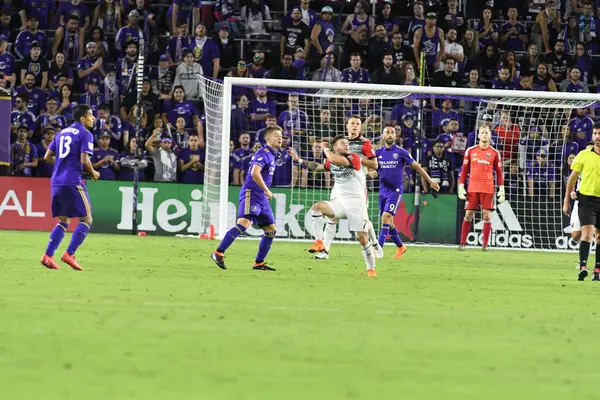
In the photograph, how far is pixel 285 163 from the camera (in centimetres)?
2344

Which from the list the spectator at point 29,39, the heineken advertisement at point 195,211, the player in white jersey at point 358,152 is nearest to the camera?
the player in white jersey at point 358,152

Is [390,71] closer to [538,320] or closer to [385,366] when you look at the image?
[538,320]

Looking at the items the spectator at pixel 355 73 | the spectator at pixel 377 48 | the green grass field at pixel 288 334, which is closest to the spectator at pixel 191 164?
the spectator at pixel 355 73

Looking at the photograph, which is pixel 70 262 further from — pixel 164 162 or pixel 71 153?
pixel 164 162

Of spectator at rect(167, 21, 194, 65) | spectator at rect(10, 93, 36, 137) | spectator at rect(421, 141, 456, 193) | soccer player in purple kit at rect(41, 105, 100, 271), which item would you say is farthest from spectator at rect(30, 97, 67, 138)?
soccer player in purple kit at rect(41, 105, 100, 271)

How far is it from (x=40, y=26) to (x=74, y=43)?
4.05 feet

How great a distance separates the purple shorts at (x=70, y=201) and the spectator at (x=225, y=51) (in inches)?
498

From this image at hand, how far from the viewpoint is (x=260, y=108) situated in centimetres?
2462

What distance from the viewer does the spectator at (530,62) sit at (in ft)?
86.2

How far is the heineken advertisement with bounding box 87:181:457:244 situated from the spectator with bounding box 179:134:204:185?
0.38 m

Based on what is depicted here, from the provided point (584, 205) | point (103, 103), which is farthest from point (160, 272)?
point (103, 103)

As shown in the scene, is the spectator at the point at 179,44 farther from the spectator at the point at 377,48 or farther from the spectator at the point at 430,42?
the spectator at the point at 430,42

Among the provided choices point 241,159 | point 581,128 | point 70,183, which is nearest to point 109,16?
point 241,159

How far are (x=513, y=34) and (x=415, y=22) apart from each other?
2.45 m
